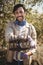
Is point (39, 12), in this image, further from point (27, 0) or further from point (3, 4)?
point (3, 4)

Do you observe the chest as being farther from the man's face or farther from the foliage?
the foliage

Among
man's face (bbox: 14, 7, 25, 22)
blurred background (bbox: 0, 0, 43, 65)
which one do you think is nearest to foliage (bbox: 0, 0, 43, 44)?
blurred background (bbox: 0, 0, 43, 65)

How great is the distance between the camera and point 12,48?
10.0 ft

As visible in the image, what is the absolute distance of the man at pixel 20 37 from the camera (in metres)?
3.02

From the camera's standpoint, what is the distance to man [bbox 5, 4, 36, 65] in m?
3.02

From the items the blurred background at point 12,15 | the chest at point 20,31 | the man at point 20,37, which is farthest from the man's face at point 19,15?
the blurred background at point 12,15

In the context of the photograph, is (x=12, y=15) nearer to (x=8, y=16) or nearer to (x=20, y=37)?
(x=8, y=16)

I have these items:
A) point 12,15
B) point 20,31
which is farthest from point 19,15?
point 12,15

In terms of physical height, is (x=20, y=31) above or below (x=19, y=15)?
below

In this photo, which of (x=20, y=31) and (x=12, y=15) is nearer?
(x=20, y=31)

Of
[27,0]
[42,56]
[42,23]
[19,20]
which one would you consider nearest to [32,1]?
[27,0]

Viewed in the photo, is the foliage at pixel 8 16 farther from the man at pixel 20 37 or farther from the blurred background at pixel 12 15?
the man at pixel 20 37

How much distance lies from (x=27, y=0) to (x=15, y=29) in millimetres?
2250

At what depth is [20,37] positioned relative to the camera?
3037mm
